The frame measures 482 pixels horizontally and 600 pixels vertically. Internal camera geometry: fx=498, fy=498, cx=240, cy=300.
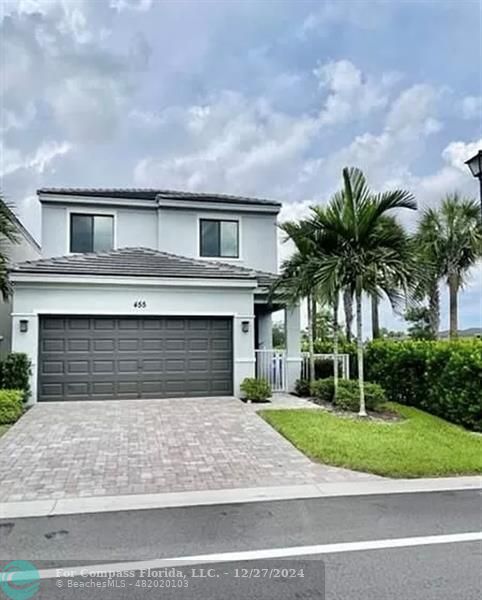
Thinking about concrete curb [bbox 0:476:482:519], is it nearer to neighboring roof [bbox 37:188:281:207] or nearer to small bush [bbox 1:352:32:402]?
small bush [bbox 1:352:32:402]

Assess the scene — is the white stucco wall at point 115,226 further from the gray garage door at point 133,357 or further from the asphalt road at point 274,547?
the asphalt road at point 274,547

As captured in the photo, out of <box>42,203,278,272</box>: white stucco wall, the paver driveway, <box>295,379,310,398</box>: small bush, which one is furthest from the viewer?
<box>42,203,278,272</box>: white stucco wall

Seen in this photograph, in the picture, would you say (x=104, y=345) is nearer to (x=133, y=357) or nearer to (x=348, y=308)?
(x=133, y=357)

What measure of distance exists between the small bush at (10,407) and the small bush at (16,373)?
3.96 feet

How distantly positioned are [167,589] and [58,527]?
6.24 feet

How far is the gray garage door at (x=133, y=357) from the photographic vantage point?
42.7 feet

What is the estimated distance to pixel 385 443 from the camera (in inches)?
340

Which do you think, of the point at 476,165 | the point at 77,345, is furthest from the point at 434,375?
the point at 77,345

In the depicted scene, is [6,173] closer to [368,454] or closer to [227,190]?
[227,190]

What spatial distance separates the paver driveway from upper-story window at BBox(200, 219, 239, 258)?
838cm

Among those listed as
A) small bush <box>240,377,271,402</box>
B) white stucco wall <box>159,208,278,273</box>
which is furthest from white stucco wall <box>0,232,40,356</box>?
small bush <box>240,377,271,402</box>

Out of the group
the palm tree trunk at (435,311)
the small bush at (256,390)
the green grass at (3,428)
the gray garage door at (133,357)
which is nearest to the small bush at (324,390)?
the small bush at (256,390)

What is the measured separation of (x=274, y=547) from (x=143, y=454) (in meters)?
4.05

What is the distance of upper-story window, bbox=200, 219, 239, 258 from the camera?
1905cm
